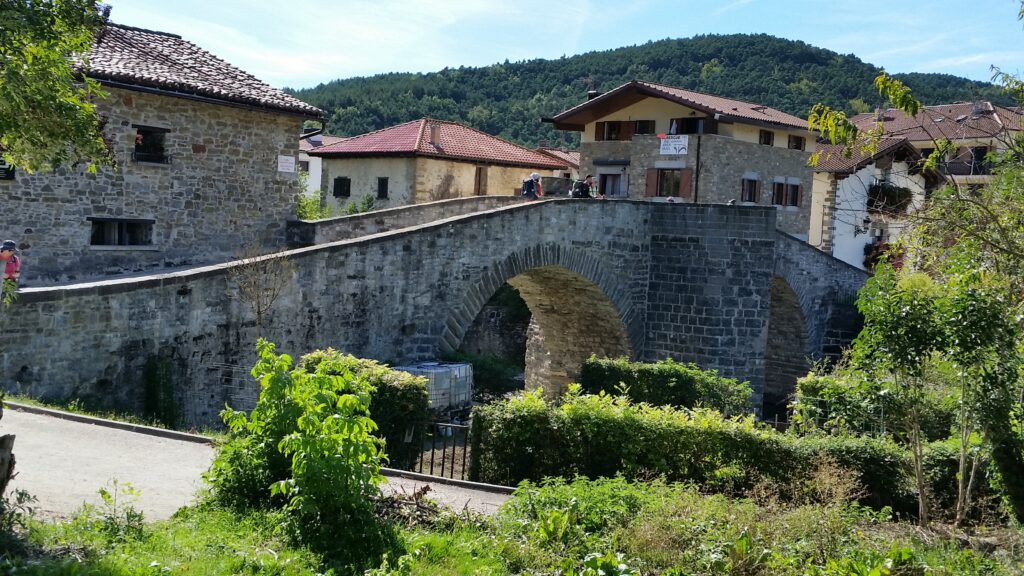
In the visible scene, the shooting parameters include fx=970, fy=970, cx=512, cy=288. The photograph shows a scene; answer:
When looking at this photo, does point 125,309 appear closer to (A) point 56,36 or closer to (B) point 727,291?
(A) point 56,36

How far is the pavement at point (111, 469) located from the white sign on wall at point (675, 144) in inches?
1008

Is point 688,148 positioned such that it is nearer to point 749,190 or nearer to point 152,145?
point 749,190

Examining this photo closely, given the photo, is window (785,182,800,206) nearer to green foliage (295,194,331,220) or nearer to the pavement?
green foliage (295,194,331,220)

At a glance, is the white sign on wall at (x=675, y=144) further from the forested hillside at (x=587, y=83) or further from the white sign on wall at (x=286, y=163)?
the forested hillside at (x=587, y=83)

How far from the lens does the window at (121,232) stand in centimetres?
1838

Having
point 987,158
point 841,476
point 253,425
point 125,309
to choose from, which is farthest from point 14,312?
point 987,158

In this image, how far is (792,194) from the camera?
124ft

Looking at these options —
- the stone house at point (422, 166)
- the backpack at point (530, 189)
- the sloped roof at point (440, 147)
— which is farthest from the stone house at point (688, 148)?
the backpack at point (530, 189)

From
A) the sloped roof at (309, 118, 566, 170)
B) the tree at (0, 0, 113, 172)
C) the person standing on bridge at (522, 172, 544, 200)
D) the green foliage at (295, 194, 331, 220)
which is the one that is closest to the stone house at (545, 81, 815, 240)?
the sloped roof at (309, 118, 566, 170)

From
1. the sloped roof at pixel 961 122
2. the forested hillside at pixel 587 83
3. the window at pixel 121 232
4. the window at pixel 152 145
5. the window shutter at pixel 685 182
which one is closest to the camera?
the sloped roof at pixel 961 122

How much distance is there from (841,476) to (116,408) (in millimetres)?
8773

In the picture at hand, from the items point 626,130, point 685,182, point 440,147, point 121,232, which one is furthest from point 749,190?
point 121,232

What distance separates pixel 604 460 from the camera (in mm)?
10703

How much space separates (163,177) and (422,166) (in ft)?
45.3
